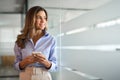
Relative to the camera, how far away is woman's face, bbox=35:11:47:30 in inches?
56.5

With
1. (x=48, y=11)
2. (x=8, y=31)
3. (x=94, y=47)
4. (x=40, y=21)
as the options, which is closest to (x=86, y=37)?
(x=94, y=47)

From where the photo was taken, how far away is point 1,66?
488cm

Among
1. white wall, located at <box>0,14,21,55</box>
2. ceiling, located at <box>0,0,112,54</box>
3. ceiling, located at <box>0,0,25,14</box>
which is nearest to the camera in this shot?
ceiling, located at <box>0,0,112,54</box>

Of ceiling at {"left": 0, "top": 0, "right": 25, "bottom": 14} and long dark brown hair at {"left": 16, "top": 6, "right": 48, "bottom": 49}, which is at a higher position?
ceiling at {"left": 0, "top": 0, "right": 25, "bottom": 14}

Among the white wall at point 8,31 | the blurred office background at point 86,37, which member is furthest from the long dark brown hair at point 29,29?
the white wall at point 8,31

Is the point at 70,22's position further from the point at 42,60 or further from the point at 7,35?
the point at 7,35

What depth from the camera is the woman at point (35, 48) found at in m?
1.43

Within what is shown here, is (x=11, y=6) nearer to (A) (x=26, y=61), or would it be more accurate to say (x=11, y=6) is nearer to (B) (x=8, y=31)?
(B) (x=8, y=31)

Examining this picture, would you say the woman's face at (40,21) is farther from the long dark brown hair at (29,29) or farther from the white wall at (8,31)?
the white wall at (8,31)

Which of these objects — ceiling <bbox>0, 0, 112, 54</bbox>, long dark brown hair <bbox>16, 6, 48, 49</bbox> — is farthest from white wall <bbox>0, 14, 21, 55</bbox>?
long dark brown hair <bbox>16, 6, 48, 49</bbox>

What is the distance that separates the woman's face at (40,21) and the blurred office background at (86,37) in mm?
412

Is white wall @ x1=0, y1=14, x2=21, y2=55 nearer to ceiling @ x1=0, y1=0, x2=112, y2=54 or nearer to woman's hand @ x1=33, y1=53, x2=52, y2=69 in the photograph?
ceiling @ x1=0, y1=0, x2=112, y2=54

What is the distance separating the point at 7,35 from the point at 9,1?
2.61ft

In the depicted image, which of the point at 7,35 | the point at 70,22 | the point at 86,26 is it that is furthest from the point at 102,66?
the point at 7,35
